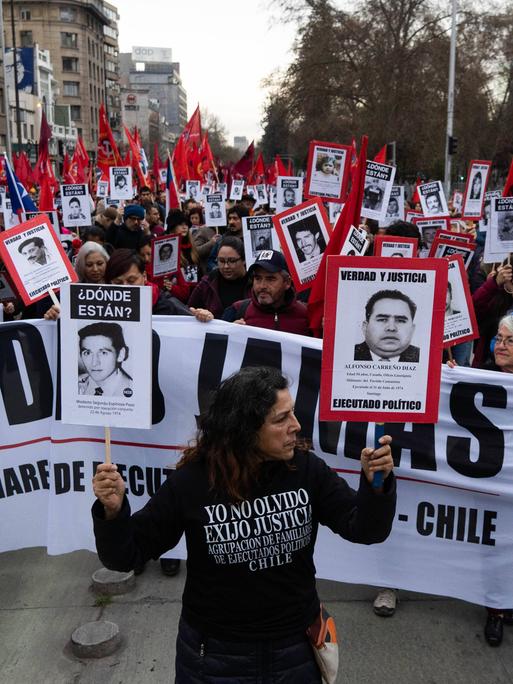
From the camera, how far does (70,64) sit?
3691 inches

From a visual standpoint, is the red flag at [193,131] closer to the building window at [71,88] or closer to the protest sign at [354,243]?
the protest sign at [354,243]

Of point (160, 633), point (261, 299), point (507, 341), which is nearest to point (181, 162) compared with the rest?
point (261, 299)

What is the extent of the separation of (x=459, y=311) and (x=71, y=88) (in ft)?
321

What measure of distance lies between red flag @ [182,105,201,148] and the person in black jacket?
1624cm

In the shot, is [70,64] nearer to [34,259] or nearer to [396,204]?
[396,204]

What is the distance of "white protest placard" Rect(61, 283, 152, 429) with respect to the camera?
258cm

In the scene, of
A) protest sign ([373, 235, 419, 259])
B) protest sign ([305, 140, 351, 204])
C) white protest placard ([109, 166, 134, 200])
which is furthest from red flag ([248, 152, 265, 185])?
protest sign ([373, 235, 419, 259])

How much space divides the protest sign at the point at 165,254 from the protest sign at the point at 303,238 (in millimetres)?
2097

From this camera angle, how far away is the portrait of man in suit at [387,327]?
231cm

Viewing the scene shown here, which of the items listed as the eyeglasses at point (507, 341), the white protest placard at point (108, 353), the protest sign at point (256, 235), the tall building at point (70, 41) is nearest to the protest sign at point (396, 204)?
the protest sign at point (256, 235)

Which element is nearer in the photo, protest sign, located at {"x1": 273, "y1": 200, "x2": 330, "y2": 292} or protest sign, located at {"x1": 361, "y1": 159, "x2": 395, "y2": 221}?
protest sign, located at {"x1": 273, "y1": 200, "x2": 330, "y2": 292}

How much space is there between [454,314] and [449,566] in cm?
136

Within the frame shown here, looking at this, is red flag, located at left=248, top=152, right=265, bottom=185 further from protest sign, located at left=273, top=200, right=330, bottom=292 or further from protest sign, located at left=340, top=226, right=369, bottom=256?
protest sign, located at left=340, top=226, right=369, bottom=256

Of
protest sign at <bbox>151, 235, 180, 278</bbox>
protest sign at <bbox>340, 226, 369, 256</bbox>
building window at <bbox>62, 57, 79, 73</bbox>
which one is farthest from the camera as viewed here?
building window at <bbox>62, 57, 79, 73</bbox>
